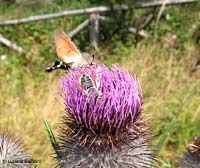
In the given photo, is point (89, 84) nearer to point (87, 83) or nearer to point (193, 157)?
point (87, 83)

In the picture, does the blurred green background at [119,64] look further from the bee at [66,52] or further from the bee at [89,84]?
the bee at [89,84]

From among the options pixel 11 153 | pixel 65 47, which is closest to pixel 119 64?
pixel 11 153

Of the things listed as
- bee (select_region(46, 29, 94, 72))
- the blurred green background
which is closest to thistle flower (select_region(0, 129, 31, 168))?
bee (select_region(46, 29, 94, 72))

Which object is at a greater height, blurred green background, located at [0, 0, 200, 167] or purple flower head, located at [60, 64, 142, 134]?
blurred green background, located at [0, 0, 200, 167]

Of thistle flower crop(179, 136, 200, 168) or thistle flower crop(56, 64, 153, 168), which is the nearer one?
thistle flower crop(56, 64, 153, 168)

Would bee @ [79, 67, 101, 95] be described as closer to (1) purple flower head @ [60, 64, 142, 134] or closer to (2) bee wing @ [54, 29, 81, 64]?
(1) purple flower head @ [60, 64, 142, 134]

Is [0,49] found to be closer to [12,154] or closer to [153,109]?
[153,109]
